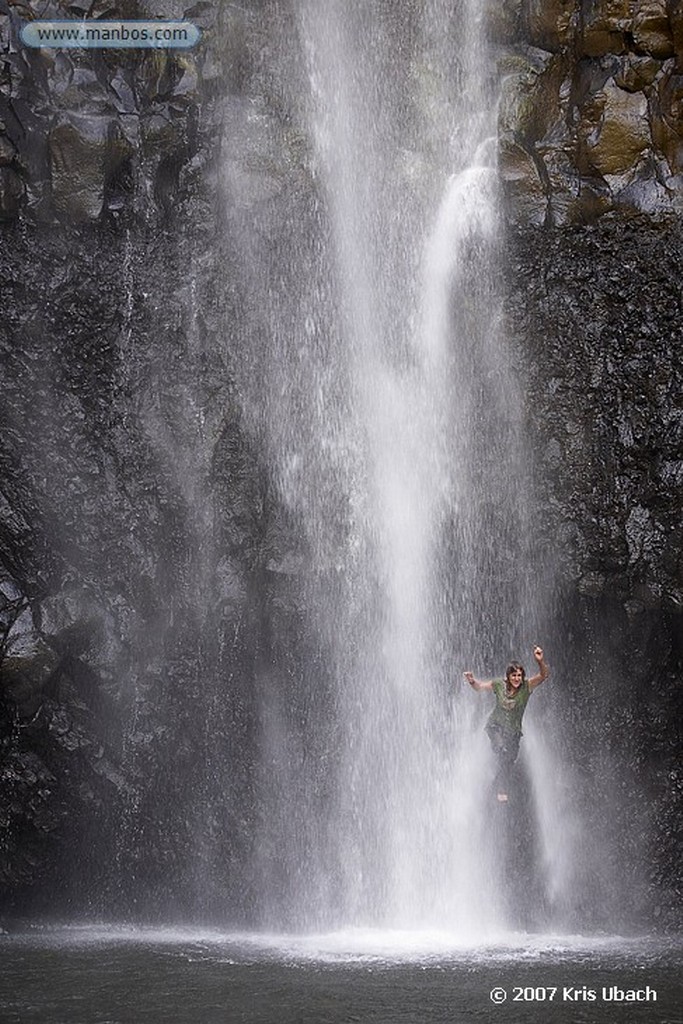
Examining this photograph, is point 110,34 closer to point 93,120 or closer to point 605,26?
point 93,120

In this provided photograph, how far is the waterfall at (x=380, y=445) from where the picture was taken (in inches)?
516

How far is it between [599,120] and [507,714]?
6.72m

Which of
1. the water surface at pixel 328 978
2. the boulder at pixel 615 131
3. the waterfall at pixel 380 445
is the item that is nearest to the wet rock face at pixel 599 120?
the boulder at pixel 615 131

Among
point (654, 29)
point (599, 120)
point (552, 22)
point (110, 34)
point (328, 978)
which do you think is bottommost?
point (328, 978)

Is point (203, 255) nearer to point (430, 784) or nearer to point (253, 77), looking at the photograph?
point (253, 77)

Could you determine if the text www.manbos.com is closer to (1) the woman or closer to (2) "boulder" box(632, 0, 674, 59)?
(2) "boulder" box(632, 0, 674, 59)

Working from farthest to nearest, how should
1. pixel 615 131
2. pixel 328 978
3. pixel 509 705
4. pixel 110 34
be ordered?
pixel 110 34 → pixel 615 131 → pixel 509 705 → pixel 328 978

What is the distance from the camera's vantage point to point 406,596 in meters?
13.6

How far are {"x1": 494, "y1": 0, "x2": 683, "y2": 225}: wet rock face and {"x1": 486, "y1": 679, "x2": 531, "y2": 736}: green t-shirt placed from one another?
547 centimetres

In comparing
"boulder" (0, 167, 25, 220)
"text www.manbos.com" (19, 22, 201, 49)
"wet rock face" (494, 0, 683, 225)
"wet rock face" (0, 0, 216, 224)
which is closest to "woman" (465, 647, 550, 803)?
"wet rock face" (494, 0, 683, 225)

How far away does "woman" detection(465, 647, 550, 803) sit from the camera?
36.8ft

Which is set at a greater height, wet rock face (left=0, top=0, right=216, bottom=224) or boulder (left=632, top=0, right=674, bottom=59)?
boulder (left=632, top=0, right=674, bottom=59)

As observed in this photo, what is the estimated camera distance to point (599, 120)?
537 inches

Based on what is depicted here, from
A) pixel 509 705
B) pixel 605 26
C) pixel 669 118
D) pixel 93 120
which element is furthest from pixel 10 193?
pixel 509 705
